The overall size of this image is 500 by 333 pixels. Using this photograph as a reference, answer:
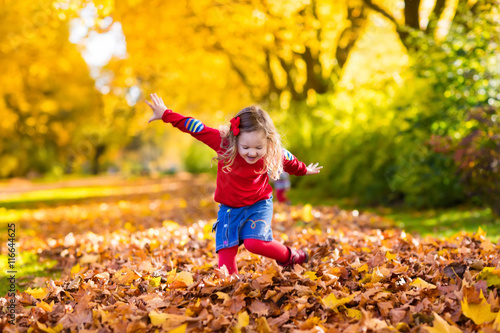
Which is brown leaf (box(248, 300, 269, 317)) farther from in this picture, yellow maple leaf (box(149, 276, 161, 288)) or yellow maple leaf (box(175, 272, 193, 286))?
yellow maple leaf (box(149, 276, 161, 288))

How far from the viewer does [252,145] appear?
3432mm

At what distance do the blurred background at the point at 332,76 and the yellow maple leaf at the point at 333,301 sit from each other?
1.60 metres

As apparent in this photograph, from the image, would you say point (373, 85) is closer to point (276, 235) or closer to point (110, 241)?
point (276, 235)

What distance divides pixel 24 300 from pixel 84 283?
38 centimetres

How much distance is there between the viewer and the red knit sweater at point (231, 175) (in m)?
3.50

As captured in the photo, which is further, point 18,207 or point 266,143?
point 18,207

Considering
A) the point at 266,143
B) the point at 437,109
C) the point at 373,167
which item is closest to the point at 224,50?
the point at 373,167

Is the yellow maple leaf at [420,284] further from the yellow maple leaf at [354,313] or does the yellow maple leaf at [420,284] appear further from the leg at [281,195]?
the leg at [281,195]

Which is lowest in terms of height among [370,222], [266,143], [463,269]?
[370,222]

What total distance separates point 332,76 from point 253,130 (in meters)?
9.91

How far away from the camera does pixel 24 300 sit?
3178 millimetres

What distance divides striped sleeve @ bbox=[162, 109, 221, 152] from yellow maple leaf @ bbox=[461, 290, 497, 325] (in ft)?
6.21

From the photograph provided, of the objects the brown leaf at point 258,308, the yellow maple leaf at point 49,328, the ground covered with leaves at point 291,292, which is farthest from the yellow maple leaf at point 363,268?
the yellow maple leaf at point 49,328

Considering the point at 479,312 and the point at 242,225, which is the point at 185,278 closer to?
the point at 242,225
